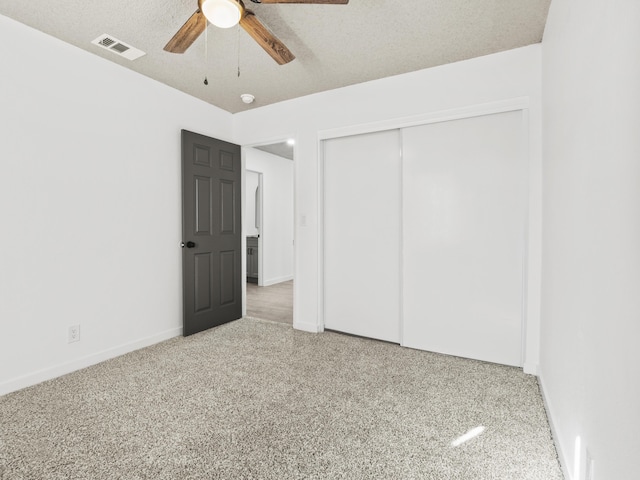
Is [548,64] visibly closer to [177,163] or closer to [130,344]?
[177,163]

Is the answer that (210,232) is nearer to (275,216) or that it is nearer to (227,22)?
(227,22)

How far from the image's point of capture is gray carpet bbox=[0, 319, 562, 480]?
5.09 ft

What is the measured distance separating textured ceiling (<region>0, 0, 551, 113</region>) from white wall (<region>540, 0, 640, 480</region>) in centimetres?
55

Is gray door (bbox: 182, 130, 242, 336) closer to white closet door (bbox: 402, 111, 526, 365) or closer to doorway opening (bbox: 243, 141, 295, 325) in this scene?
doorway opening (bbox: 243, 141, 295, 325)

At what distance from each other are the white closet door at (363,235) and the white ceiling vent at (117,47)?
181cm

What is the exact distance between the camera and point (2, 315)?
2227 mm

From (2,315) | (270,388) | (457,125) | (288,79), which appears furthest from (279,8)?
(2,315)

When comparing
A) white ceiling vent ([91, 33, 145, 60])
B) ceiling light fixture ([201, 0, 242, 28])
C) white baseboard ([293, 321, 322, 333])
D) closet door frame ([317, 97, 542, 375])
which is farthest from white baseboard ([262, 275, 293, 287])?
ceiling light fixture ([201, 0, 242, 28])

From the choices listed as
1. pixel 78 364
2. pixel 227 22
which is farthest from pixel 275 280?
pixel 227 22

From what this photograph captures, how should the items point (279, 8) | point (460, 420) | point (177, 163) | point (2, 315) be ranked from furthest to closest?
point (177, 163) < point (2, 315) < point (279, 8) < point (460, 420)

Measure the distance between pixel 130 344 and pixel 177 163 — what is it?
1749 millimetres

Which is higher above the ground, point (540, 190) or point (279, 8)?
point (279, 8)

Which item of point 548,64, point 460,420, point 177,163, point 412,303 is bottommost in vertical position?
point 460,420

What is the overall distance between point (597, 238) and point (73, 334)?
10.7 feet
